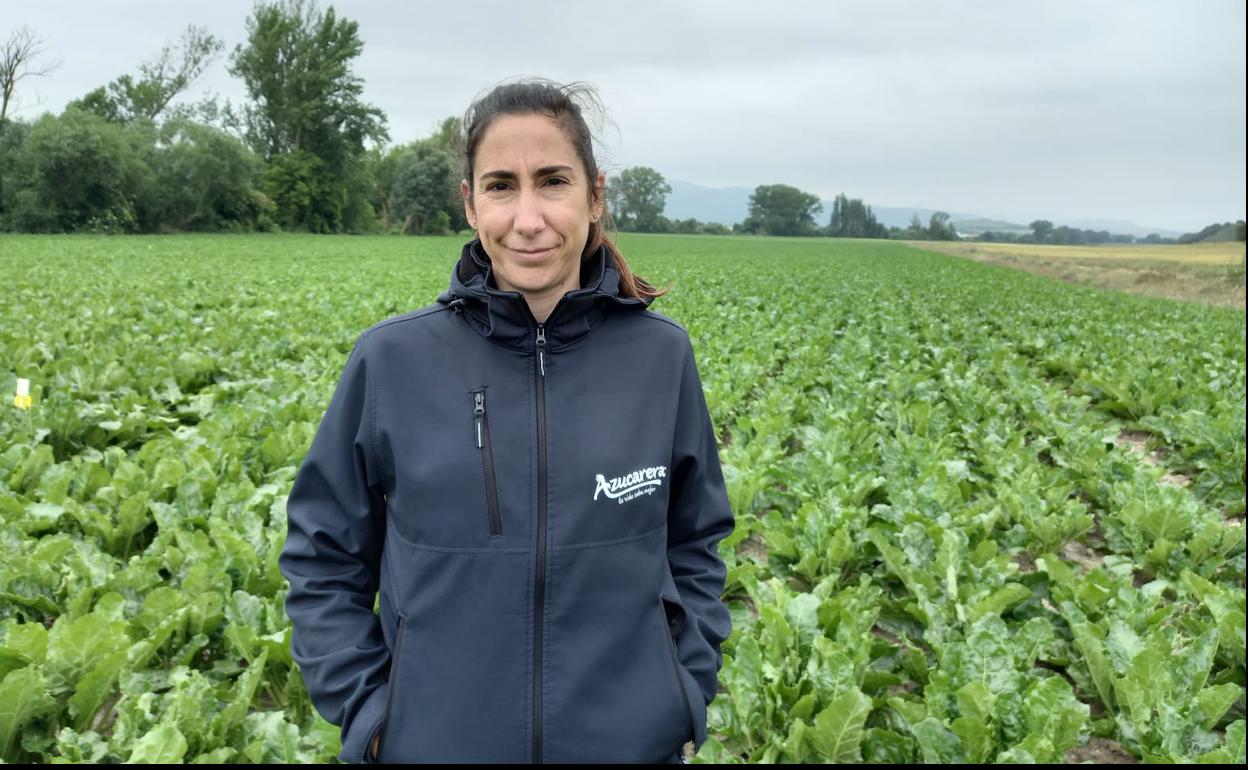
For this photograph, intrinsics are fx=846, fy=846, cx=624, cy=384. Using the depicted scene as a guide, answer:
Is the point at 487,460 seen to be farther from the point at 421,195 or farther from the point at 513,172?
the point at 421,195

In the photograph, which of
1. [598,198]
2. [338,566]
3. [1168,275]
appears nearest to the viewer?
[338,566]

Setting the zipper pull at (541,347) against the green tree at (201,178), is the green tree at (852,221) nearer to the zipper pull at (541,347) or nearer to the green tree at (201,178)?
the green tree at (201,178)

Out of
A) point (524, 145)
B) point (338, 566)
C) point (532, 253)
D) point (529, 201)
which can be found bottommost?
point (338, 566)

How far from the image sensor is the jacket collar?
5.37 feet

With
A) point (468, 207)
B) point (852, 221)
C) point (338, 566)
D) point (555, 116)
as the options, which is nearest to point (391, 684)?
point (338, 566)

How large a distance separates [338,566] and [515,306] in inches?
25.1

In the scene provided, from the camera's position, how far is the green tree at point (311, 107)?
62.7m

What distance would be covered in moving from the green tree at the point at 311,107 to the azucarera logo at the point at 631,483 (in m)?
64.8

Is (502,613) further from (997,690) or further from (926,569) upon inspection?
(926,569)

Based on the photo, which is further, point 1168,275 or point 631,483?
point 1168,275

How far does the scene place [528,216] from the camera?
5.35 ft

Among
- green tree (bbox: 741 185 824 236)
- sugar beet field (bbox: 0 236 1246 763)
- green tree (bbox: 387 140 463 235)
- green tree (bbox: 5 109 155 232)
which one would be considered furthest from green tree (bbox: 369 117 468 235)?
sugar beet field (bbox: 0 236 1246 763)

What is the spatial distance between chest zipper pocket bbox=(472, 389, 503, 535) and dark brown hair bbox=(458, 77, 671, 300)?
0.41 metres

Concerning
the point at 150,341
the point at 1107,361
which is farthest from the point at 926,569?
the point at 150,341
